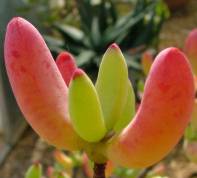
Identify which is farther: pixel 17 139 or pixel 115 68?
pixel 17 139

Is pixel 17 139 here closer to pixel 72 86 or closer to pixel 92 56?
pixel 92 56

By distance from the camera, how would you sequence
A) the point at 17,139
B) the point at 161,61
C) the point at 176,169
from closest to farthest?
the point at 161,61, the point at 176,169, the point at 17,139

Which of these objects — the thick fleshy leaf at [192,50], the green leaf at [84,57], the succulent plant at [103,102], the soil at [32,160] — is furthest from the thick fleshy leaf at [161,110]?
the green leaf at [84,57]

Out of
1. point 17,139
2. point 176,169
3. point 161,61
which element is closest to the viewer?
point 161,61

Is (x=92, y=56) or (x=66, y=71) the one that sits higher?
(x=66, y=71)

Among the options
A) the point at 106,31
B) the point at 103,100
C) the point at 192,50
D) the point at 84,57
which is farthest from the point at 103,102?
the point at 106,31

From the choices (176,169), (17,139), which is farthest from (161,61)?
(17,139)
